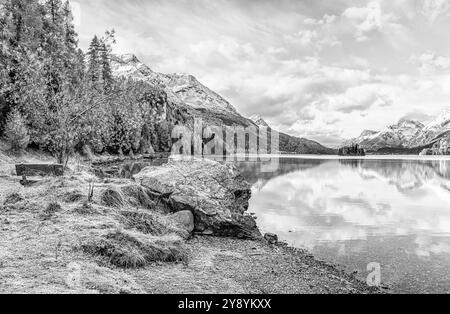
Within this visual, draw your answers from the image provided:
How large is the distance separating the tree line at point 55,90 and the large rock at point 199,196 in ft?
11.0

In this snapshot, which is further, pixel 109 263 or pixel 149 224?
pixel 149 224

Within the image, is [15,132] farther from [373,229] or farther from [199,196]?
[373,229]

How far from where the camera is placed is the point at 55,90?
50.7 meters

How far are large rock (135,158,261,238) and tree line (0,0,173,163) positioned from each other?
3.36 metres

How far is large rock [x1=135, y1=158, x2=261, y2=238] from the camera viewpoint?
19.3 m

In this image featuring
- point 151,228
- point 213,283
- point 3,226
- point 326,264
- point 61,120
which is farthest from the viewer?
point 61,120

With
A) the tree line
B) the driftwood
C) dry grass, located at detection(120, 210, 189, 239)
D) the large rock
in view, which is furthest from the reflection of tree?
dry grass, located at detection(120, 210, 189, 239)

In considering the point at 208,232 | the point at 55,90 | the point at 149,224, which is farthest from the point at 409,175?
the point at 149,224

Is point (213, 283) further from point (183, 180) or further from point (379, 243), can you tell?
point (379, 243)

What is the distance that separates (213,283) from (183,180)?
33.4ft

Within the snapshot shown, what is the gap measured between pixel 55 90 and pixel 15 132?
987 cm
